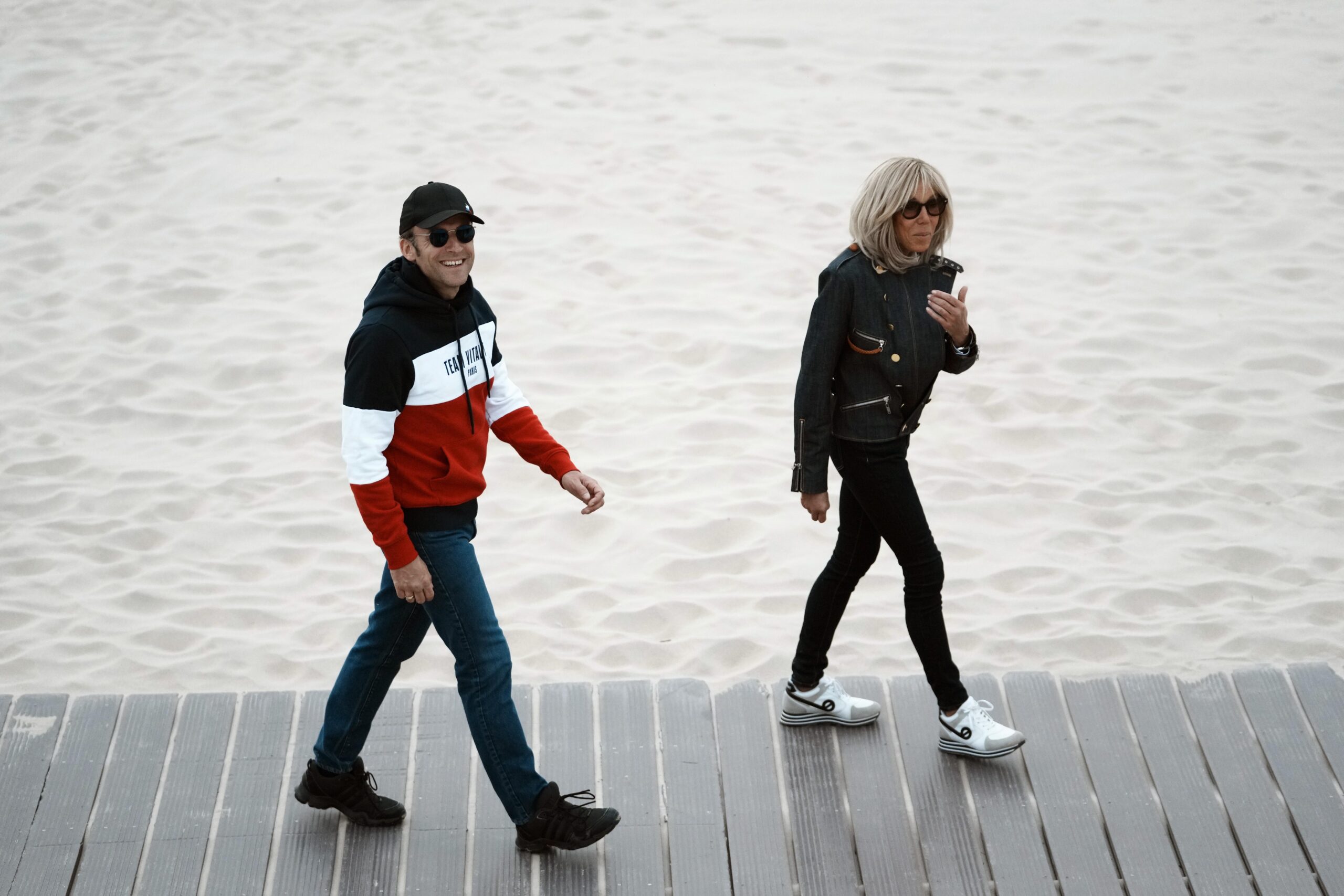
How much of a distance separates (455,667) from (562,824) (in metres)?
0.49

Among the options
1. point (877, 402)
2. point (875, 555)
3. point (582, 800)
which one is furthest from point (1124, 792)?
point (582, 800)

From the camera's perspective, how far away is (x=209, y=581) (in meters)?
4.82

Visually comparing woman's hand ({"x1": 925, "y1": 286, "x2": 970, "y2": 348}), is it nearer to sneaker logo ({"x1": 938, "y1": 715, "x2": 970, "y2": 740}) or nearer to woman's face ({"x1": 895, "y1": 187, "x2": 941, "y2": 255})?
woman's face ({"x1": 895, "y1": 187, "x2": 941, "y2": 255})

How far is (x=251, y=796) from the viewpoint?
11.3 ft

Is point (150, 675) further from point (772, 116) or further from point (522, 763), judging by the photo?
point (772, 116)

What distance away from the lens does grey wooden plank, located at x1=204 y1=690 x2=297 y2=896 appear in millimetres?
3199

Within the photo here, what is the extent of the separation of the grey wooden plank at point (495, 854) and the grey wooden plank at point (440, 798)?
0.03 metres

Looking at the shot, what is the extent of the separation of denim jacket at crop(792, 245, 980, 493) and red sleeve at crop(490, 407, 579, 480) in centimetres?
63

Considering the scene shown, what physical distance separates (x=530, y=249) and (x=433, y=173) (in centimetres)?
116

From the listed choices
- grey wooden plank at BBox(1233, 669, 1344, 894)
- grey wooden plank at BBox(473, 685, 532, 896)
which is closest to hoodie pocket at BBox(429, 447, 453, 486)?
grey wooden plank at BBox(473, 685, 532, 896)

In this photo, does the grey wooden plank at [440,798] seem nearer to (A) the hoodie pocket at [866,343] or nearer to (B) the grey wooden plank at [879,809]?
(B) the grey wooden plank at [879,809]

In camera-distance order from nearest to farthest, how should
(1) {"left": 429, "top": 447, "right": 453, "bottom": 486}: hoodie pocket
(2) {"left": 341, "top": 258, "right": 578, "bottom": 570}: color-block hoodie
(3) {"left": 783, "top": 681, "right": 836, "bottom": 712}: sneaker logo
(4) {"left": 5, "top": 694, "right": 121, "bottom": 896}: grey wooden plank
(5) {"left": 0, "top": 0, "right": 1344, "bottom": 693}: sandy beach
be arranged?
(2) {"left": 341, "top": 258, "right": 578, "bottom": 570}: color-block hoodie
(1) {"left": 429, "top": 447, "right": 453, "bottom": 486}: hoodie pocket
(4) {"left": 5, "top": 694, "right": 121, "bottom": 896}: grey wooden plank
(3) {"left": 783, "top": 681, "right": 836, "bottom": 712}: sneaker logo
(5) {"left": 0, "top": 0, "right": 1344, "bottom": 693}: sandy beach

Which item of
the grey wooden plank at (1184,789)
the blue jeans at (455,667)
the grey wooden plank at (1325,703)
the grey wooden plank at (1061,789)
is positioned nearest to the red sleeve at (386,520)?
the blue jeans at (455,667)

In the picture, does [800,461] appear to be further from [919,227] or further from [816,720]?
[816,720]
